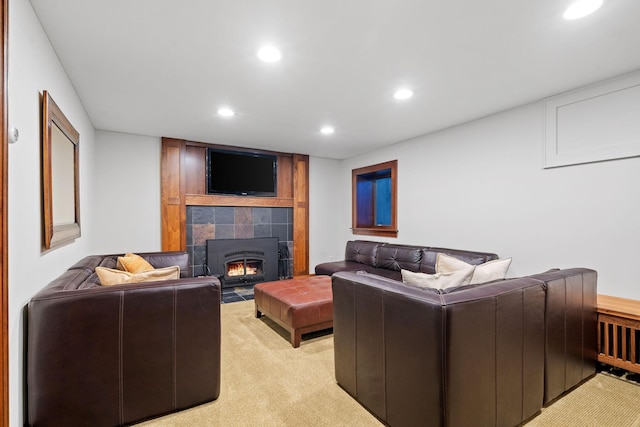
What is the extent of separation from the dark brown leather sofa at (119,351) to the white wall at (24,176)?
10 centimetres

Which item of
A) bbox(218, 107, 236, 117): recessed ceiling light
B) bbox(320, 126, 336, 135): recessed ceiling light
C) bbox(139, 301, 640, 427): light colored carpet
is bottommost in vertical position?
bbox(139, 301, 640, 427): light colored carpet

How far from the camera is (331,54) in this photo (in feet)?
7.21

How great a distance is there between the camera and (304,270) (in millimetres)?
5680

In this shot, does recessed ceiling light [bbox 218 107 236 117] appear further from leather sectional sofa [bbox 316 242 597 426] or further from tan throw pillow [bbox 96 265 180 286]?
leather sectional sofa [bbox 316 242 597 426]

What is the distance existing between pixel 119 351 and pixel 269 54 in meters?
2.15

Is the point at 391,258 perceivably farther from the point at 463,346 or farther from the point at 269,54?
the point at 269,54

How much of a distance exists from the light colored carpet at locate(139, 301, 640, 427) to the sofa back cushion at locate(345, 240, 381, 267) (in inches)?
87.2

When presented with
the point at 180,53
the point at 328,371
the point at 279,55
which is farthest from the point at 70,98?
the point at 328,371

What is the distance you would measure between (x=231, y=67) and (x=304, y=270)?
4013mm

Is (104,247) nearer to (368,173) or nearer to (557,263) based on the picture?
(368,173)

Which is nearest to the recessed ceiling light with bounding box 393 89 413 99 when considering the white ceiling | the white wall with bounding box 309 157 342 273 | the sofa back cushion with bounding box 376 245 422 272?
the white ceiling

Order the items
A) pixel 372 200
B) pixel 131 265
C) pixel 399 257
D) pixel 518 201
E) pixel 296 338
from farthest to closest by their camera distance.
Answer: pixel 372 200
pixel 399 257
pixel 518 201
pixel 131 265
pixel 296 338

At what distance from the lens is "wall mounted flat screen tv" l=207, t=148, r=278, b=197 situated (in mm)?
4840

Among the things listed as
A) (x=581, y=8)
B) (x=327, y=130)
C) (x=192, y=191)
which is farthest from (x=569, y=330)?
(x=192, y=191)
